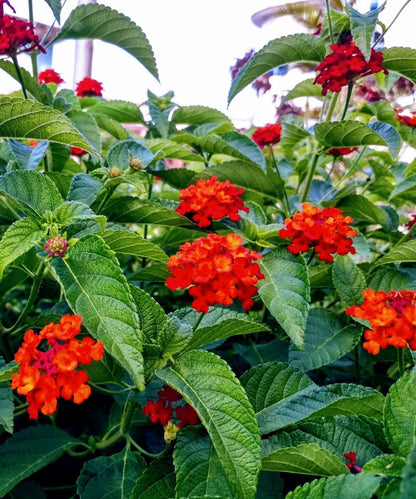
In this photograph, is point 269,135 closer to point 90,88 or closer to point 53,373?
point 90,88

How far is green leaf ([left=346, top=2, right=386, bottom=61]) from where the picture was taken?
918 millimetres

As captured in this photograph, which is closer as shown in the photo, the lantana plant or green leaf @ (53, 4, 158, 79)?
the lantana plant

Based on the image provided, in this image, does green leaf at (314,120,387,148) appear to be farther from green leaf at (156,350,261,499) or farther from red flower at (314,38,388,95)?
green leaf at (156,350,261,499)

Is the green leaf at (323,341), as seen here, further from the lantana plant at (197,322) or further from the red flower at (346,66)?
the red flower at (346,66)

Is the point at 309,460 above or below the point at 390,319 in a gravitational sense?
below

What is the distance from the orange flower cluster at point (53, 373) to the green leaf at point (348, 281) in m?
0.51

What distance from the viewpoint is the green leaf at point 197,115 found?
145cm

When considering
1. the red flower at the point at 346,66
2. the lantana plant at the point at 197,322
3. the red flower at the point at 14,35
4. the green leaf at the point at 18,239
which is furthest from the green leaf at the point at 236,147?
the green leaf at the point at 18,239

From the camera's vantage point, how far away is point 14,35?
1.05 metres

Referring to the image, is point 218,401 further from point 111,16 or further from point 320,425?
point 111,16

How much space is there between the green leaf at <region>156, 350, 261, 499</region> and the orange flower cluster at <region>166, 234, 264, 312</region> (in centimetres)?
8

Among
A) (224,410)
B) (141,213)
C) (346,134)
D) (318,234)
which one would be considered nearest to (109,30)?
(141,213)

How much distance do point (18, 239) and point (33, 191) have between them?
→ 0.41 ft

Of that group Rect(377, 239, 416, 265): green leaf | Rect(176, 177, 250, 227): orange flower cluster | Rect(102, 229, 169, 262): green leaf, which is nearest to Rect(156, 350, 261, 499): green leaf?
Rect(102, 229, 169, 262): green leaf
